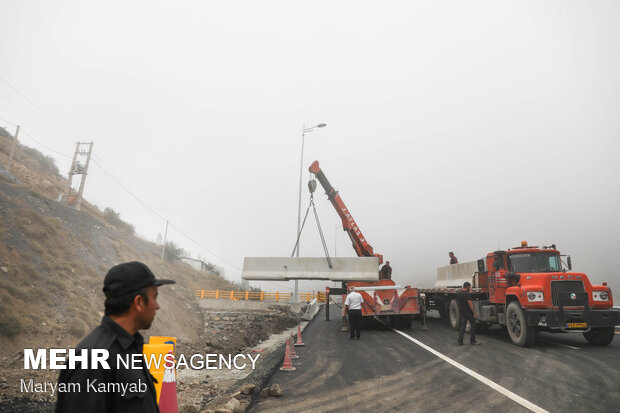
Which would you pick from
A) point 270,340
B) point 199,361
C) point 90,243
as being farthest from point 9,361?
point 90,243

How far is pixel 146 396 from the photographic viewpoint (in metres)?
1.67

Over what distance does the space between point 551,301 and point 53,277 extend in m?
18.6

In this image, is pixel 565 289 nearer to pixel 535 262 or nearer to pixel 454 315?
pixel 535 262

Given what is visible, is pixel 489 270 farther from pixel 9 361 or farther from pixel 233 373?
pixel 9 361

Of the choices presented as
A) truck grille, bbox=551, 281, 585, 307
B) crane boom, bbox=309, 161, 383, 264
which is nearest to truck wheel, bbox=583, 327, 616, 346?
truck grille, bbox=551, 281, 585, 307

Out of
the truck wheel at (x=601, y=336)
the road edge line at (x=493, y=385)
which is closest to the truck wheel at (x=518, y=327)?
the truck wheel at (x=601, y=336)

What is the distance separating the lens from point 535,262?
37.3ft

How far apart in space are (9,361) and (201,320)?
17.2 metres

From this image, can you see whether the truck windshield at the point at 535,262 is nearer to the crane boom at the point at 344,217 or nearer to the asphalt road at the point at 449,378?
the asphalt road at the point at 449,378

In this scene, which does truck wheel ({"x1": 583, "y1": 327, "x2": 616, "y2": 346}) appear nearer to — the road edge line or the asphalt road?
the asphalt road

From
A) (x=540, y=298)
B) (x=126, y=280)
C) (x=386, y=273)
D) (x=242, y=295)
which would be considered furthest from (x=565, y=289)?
(x=242, y=295)

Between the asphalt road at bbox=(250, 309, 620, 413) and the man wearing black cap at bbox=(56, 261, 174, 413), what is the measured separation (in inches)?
157

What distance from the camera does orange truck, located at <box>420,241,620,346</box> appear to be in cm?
975

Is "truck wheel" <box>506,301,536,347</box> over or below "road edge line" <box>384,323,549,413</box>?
over
